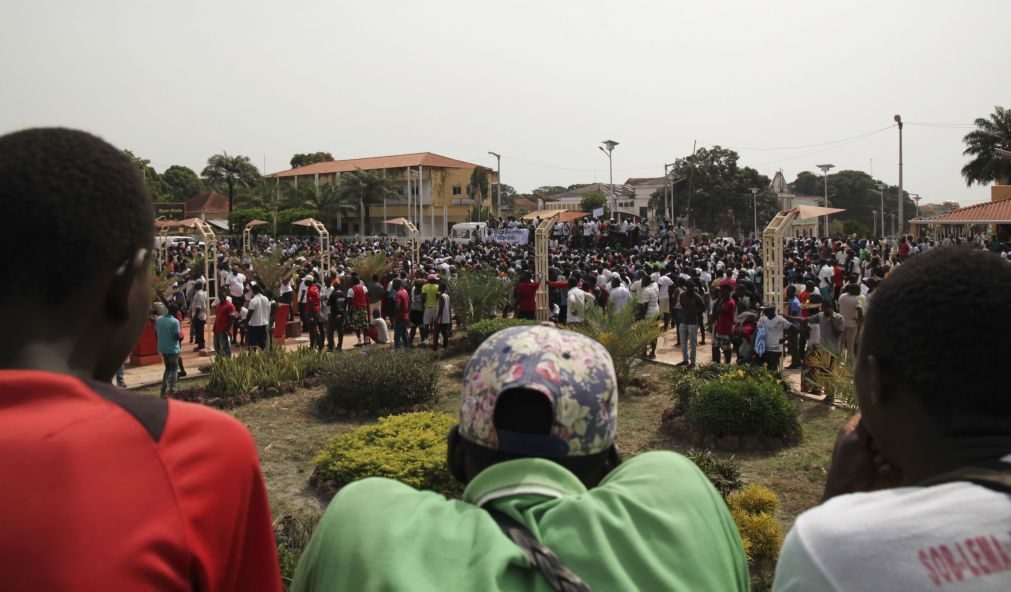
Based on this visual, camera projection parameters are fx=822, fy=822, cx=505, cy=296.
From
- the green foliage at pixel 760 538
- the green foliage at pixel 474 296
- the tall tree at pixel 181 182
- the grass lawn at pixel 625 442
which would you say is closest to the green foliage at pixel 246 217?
the tall tree at pixel 181 182

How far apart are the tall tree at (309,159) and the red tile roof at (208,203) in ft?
45.7

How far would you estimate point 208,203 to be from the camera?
7338 cm

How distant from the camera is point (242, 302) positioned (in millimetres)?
16266

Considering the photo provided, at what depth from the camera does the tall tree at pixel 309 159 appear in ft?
291

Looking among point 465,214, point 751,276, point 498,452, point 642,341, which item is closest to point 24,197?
point 498,452

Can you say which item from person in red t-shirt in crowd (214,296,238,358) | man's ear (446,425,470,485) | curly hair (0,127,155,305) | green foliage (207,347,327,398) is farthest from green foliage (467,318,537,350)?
curly hair (0,127,155,305)

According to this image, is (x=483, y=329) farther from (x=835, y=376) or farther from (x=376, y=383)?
(x=835, y=376)

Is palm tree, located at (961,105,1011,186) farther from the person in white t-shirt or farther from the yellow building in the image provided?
the person in white t-shirt

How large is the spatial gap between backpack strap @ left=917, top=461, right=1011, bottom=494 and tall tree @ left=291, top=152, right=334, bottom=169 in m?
90.3

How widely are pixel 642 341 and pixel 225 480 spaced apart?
9.85 m

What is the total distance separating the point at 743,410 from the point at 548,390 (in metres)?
7.21

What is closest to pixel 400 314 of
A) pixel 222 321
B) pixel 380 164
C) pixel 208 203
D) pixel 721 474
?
pixel 222 321

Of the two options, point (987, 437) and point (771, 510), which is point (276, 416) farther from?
point (987, 437)

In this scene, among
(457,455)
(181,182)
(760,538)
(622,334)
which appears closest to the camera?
(457,455)
